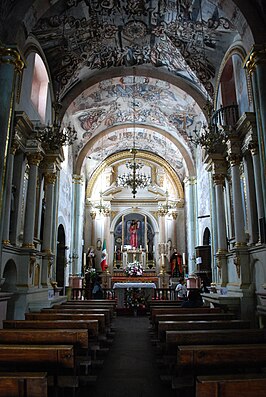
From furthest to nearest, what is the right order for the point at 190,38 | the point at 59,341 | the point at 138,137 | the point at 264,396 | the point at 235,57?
the point at 138,137 < the point at 190,38 < the point at 235,57 < the point at 59,341 < the point at 264,396

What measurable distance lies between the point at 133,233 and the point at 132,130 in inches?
250

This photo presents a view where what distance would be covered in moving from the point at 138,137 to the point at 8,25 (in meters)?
13.1

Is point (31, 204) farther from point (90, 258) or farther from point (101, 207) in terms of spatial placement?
point (101, 207)

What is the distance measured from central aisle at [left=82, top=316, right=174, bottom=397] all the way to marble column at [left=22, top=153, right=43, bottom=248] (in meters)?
3.40

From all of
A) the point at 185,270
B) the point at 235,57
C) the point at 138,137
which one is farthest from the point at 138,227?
the point at 235,57

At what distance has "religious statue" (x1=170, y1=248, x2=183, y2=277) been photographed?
63.4 feet

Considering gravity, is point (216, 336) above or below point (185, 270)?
below

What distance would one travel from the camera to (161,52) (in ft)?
42.5

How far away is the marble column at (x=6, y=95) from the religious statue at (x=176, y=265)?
45.6 feet

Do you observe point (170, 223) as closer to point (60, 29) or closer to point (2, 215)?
point (60, 29)

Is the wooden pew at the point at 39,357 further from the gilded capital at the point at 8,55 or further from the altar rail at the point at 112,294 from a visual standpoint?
the altar rail at the point at 112,294

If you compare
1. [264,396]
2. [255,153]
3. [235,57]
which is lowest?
[264,396]

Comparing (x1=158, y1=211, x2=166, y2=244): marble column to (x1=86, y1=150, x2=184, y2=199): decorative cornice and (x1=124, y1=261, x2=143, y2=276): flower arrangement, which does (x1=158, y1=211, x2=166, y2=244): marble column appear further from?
(x1=124, y1=261, x2=143, y2=276): flower arrangement

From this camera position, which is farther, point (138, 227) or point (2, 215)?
point (138, 227)
